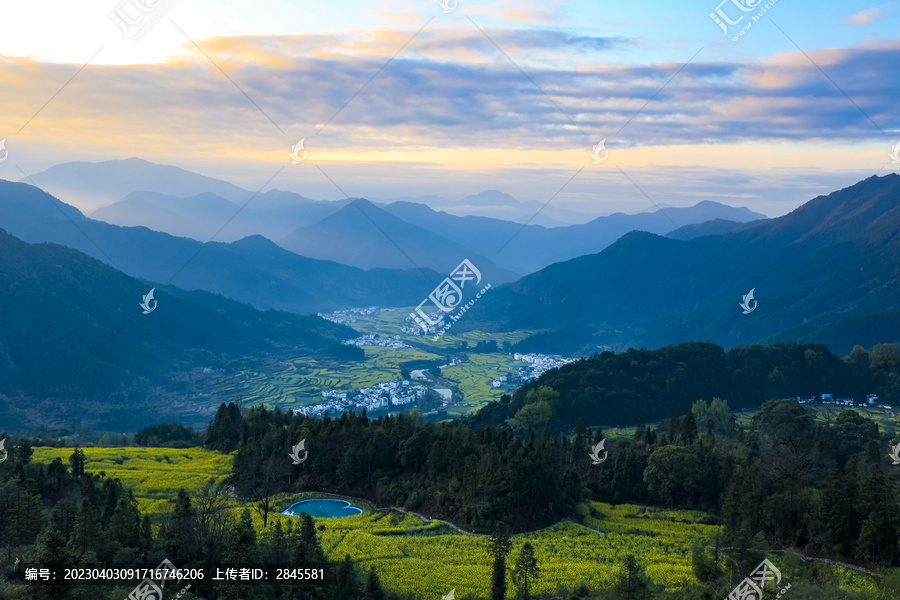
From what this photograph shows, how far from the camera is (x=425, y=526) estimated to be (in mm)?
33062

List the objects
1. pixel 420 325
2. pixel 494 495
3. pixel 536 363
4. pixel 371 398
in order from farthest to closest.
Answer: pixel 420 325
pixel 536 363
pixel 371 398
pixel 494 495

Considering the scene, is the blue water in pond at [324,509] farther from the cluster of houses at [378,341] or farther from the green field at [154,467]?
the cluster of houses at [378,341]

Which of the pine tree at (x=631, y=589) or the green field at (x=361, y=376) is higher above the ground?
the green field at (x=361, y=376)

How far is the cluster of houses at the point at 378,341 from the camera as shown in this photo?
139125 millimetres

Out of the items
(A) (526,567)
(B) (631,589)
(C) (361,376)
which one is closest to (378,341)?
(C) (361,376)

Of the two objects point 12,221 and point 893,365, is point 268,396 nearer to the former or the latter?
point 893,365

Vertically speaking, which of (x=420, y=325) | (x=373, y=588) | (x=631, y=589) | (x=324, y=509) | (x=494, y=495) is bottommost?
(x=373, y=588)

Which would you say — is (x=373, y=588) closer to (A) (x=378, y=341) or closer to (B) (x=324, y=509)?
(B) (x=324, y=509)

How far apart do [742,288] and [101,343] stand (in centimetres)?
13615
